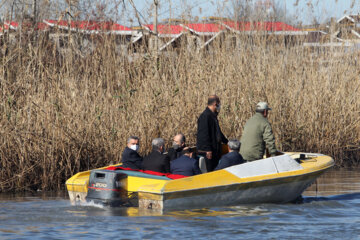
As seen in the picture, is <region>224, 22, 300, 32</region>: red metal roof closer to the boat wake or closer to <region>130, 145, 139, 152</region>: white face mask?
the boat wake

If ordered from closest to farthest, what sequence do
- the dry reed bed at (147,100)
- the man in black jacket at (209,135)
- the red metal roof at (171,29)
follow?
the man in black jacket at (209,135)
the dry reed bed at (147,100)
the red metal roof at (171,29)

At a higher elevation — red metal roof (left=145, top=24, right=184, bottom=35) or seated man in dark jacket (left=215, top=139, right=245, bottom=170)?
red metal roof (left=145, top=24, right=184, bottom=35)

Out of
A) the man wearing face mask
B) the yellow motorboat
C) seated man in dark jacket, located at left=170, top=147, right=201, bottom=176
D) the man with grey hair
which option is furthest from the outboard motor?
the man wearing face mask

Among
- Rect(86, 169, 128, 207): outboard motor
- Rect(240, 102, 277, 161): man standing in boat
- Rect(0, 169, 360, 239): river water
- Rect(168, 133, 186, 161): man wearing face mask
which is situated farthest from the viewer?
Rect(240, 102, 277, 161): man standing in boat

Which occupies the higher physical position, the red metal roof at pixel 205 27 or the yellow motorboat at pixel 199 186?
the red metal roof at pixel 205 27

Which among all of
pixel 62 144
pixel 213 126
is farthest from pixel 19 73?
pixel 213 126

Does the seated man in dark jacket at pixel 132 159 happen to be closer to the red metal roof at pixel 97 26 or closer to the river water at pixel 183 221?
the river water at pixel 183 221

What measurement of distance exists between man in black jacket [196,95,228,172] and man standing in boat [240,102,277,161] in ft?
1.31

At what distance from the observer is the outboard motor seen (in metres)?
8.90

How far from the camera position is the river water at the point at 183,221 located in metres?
7.79

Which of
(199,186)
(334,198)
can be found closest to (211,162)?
(199,186)

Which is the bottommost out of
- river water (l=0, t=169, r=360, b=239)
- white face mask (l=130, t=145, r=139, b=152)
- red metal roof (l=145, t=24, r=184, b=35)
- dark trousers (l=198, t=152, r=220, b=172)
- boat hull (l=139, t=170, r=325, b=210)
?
river water (l=0, t=169, r=360, b=239)

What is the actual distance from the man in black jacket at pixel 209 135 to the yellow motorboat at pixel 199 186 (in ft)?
3.31

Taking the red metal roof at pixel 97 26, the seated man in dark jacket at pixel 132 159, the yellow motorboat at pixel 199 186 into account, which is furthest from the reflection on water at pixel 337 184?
the red metal roof at pixel 97 26
